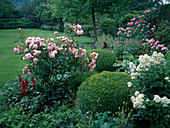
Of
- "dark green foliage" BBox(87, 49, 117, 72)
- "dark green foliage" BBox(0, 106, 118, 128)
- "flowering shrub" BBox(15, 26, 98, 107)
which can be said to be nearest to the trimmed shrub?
"dark green foliage" BBox(0, 106, 118, 128)

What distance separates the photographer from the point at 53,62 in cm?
322

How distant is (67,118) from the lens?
2.48 metres

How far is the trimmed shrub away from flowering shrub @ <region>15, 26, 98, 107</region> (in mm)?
764

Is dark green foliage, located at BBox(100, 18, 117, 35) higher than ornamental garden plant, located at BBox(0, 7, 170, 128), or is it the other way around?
dark green foliage, located at BBox(100, 18, 117, 35)

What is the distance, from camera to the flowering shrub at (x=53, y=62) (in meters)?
2.98

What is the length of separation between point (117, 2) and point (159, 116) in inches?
354

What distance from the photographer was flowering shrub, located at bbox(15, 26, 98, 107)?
298 cm

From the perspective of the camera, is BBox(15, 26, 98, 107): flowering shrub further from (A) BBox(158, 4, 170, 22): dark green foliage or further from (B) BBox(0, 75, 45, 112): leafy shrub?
(A) BBox(158, 4, 170, 22): dark green foliage

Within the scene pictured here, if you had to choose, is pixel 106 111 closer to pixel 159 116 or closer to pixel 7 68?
pixel 159 116

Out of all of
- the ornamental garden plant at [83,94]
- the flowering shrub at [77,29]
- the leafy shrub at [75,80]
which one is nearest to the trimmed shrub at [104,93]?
the ornamental garden plant at [83,94]

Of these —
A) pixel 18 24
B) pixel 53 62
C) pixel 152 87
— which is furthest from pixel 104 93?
pixel 18 24

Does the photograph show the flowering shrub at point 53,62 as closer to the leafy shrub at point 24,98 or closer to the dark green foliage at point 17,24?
the leafy shrub at point 24,98

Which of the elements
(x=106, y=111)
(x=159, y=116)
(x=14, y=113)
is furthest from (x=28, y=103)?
(x=159, y=116)

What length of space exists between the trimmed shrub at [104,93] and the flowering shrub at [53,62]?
→ 0.76 metres
